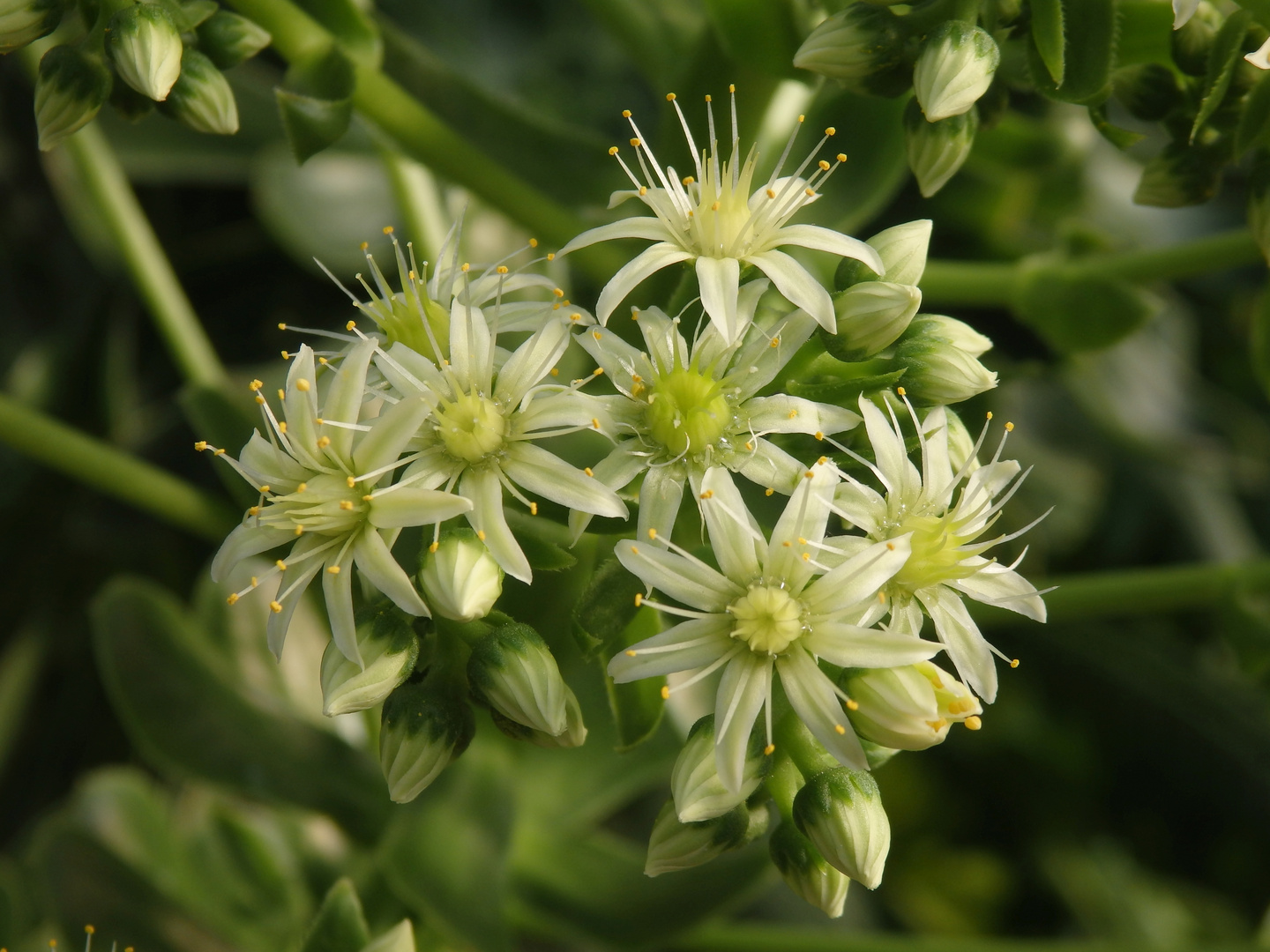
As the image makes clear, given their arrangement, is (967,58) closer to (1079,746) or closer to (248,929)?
(248,929)

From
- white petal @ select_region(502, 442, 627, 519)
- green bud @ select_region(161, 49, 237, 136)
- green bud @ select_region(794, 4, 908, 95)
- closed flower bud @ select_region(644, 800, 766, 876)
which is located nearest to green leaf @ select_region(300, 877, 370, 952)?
closed flower bud @ select_region(644, 800, 766, 876)

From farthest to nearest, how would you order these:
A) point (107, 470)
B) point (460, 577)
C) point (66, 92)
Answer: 1. point (107, 470)
2. point (66, 92)
3. point (460, 577)

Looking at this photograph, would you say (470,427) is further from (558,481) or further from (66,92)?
(66,92)

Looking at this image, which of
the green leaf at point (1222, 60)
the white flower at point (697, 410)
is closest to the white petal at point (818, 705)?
the white flower at point (697, 410)

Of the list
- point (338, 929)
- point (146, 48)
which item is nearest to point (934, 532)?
point (338, 929)

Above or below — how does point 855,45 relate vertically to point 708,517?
above

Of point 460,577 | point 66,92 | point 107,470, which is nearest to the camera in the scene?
point 460,577

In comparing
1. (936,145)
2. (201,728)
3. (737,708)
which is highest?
(936,145)

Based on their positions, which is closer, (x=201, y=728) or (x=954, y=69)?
(x=954, y=69)
